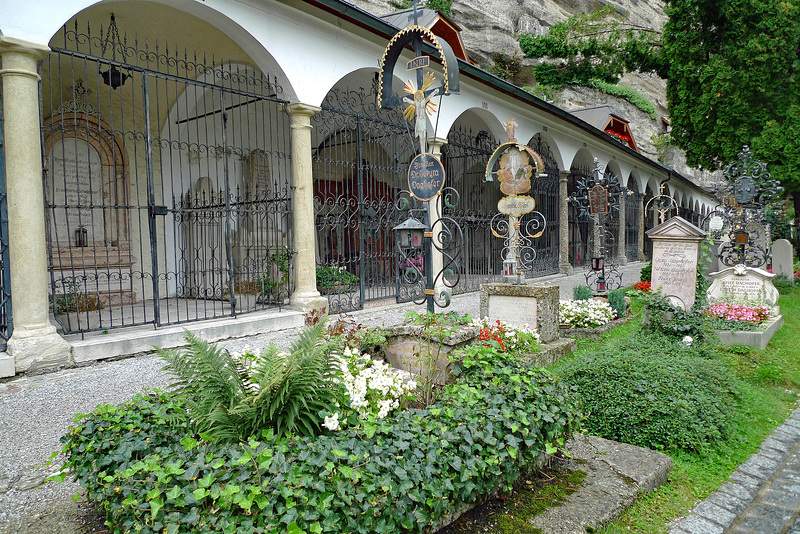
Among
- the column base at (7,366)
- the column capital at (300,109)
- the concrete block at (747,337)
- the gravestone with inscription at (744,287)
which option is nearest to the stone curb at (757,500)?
the concrete block at (747,337)

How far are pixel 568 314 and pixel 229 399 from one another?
6254mm

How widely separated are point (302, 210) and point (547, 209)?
9.74 m

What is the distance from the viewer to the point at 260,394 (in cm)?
245

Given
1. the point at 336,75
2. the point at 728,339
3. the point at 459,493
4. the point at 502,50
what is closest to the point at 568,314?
the point at 728,339

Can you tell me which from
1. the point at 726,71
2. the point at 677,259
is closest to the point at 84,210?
the point at 677,259

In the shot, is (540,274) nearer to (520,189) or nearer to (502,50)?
(520,189)

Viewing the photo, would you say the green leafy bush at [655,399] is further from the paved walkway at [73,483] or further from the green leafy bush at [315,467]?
the green leafy bush at [315,467]

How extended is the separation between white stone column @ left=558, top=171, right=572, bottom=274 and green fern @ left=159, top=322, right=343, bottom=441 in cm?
1470

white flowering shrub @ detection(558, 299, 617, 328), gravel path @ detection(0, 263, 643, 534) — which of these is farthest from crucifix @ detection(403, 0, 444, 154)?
white flowering shrub @ detection(558, 299, 617, 328)

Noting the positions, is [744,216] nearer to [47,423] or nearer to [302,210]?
[302,210]

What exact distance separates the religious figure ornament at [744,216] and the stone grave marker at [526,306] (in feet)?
21.3

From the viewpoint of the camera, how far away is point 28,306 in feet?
16.9

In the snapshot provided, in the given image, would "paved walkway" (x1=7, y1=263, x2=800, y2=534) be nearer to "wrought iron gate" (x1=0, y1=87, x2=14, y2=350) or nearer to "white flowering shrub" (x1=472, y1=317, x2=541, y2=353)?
"wrought iron gate" (x1=0, y1=87, x2=14, y2=350)

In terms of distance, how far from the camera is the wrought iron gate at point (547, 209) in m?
15.2
